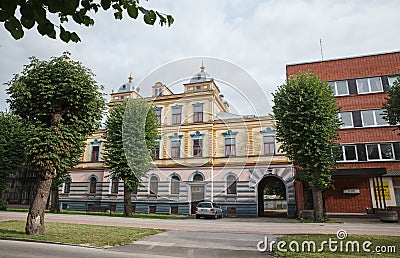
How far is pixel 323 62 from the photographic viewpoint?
89.1 ft

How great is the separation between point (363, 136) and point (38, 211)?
24.6m

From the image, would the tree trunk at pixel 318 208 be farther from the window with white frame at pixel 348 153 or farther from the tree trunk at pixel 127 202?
the tree trunk at pixel 127 202

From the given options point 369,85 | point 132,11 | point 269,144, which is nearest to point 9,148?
point 269,144

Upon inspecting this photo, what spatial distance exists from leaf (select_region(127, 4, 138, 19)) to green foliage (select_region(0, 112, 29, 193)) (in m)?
30.0

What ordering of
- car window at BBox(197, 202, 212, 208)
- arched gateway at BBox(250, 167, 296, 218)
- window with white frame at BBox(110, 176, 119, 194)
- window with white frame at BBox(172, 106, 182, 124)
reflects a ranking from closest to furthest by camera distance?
window with white frame at BBox(172, 106, 182, 124) → car window at BBox(197, 202, 212, 208) → arched gateway at BBox(250, 167, 296, 218) → window with white frame at BBox(110, 176, 119, 194)

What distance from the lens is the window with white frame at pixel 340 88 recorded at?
26.1m

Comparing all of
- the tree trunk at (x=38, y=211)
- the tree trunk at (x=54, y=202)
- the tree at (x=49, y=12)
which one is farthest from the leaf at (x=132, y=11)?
the tree trunk at (x=54, y=202)

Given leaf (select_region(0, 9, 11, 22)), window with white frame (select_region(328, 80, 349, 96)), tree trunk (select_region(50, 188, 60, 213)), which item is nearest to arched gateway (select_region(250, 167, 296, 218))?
window with white frame (select_region(328, 80, 349, 96))

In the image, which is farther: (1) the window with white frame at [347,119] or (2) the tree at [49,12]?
(1) the window with white frame at [347,119]

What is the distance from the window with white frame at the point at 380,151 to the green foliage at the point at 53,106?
73.5ft

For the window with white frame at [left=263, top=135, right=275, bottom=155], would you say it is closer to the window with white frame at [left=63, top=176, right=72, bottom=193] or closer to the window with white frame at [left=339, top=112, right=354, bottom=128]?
the window with white frame at [left=339, top=112, right=354, bottom=128]

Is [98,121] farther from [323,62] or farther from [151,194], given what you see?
[323,62]

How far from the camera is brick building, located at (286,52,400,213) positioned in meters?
23.0

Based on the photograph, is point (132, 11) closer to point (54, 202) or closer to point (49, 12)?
point (49, 12)
